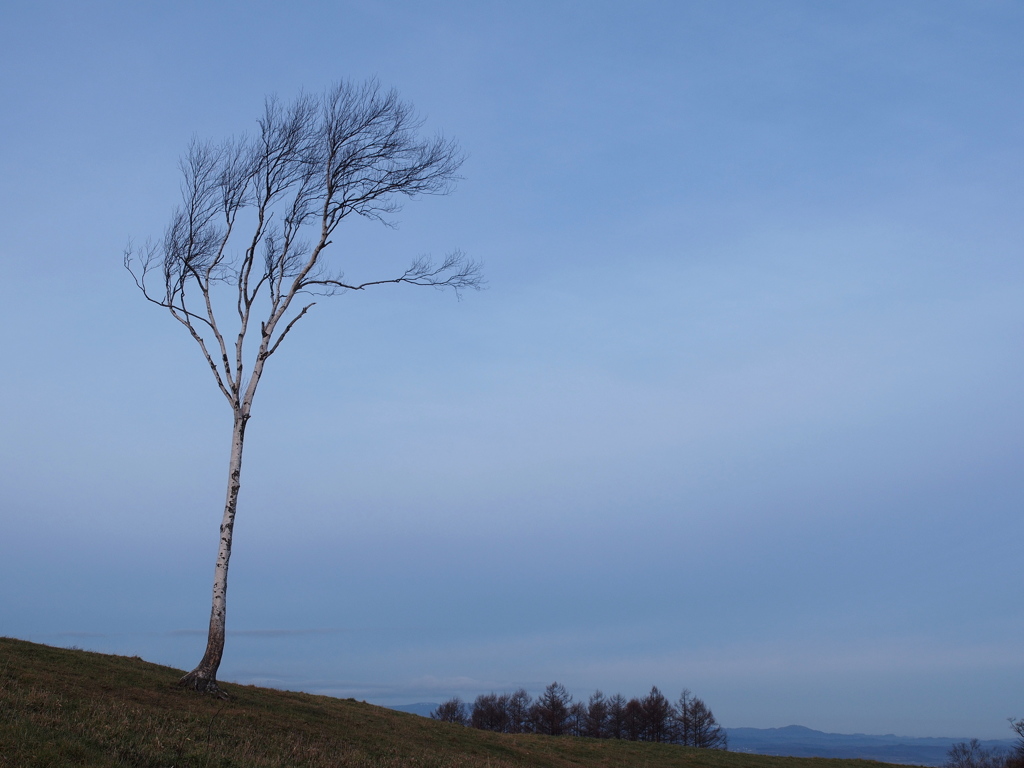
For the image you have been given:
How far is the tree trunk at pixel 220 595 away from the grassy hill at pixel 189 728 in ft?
1.96

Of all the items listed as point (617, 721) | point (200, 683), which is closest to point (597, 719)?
point (617, 721)

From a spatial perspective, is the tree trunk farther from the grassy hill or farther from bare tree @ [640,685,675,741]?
bare tree @ [640,685,675,741]

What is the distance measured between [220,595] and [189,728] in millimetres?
6038

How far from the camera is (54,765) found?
31.0 ft

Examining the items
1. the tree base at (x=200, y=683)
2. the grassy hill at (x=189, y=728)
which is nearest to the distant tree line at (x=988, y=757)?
the grassy hill at (x=189, y=728)

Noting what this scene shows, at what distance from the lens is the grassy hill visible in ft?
36.2

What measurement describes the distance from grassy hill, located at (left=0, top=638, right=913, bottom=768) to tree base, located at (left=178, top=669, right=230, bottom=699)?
1.16 ft

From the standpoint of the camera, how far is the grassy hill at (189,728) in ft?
36.2

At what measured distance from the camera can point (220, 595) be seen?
19.9 m

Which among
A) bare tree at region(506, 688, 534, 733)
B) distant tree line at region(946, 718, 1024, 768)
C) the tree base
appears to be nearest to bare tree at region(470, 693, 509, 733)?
bare tree at region(506, 688, 534, 733)

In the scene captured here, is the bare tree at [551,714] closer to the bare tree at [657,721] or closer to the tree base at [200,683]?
the bare tree at [657,721]

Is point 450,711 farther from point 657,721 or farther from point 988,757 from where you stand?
point 988,757

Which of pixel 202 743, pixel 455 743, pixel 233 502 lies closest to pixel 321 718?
pixel 455 743

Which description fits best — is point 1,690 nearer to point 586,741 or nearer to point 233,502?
point 233,502
